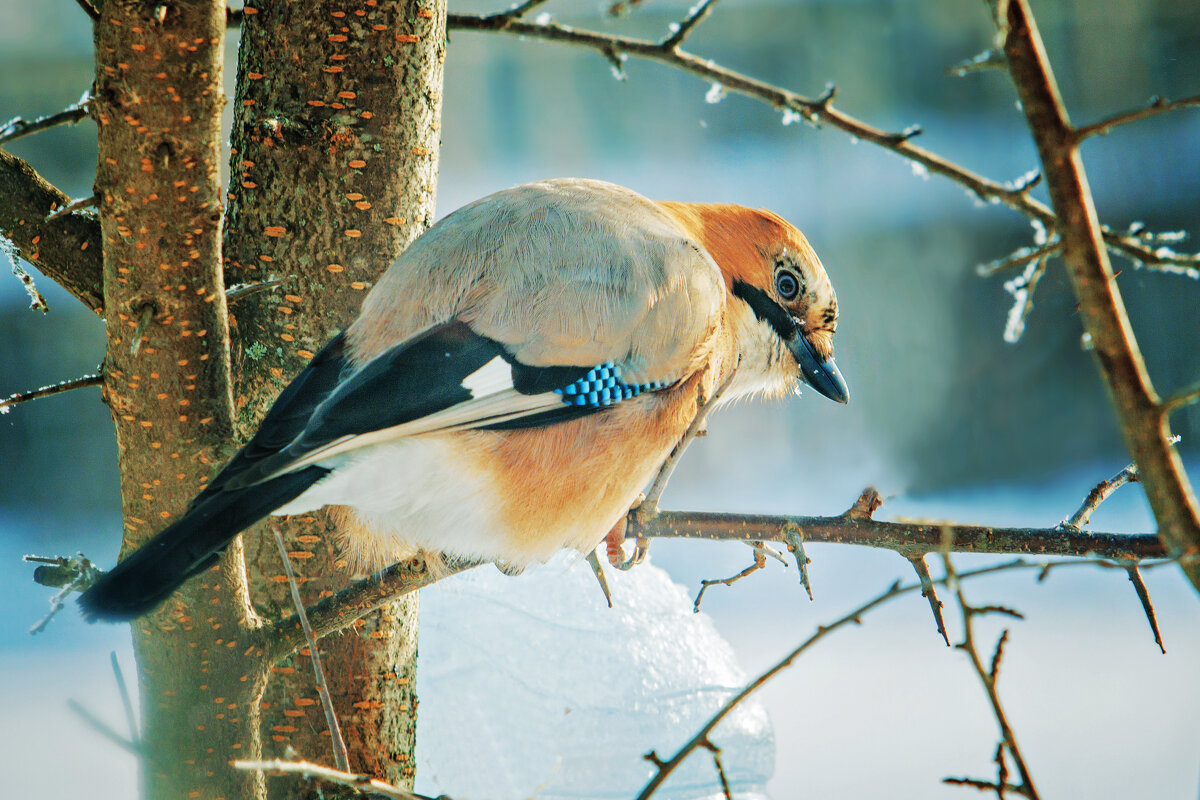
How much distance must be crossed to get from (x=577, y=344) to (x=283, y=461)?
350 millimetres

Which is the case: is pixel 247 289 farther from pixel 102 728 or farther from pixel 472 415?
pixel 102 728

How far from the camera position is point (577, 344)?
3.59 feet

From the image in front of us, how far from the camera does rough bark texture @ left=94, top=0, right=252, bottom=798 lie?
91 centimetres

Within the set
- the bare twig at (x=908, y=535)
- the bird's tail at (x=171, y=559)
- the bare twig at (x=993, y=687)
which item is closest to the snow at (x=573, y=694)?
the bare twig at (x=908, y=535)

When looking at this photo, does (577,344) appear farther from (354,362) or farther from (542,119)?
(542,119)

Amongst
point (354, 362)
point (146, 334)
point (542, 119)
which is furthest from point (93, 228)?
point (542, 119)

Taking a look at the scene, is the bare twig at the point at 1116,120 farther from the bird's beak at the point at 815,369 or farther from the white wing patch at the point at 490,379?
the bird's beak at the point at 815,369

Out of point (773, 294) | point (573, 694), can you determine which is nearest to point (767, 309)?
point (773, 294)

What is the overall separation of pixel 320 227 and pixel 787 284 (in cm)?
65

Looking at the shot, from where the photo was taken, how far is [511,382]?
107 centimetres

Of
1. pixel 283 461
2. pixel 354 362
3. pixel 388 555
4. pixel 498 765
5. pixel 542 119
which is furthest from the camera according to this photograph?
pixel 542 119

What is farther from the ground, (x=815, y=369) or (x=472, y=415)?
(x=815, y=369)

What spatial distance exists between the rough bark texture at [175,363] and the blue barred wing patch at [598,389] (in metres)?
0.36

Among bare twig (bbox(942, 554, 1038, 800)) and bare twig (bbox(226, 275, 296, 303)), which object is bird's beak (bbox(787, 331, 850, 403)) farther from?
bare twig (bbox(942, 554, 1038, 800))
